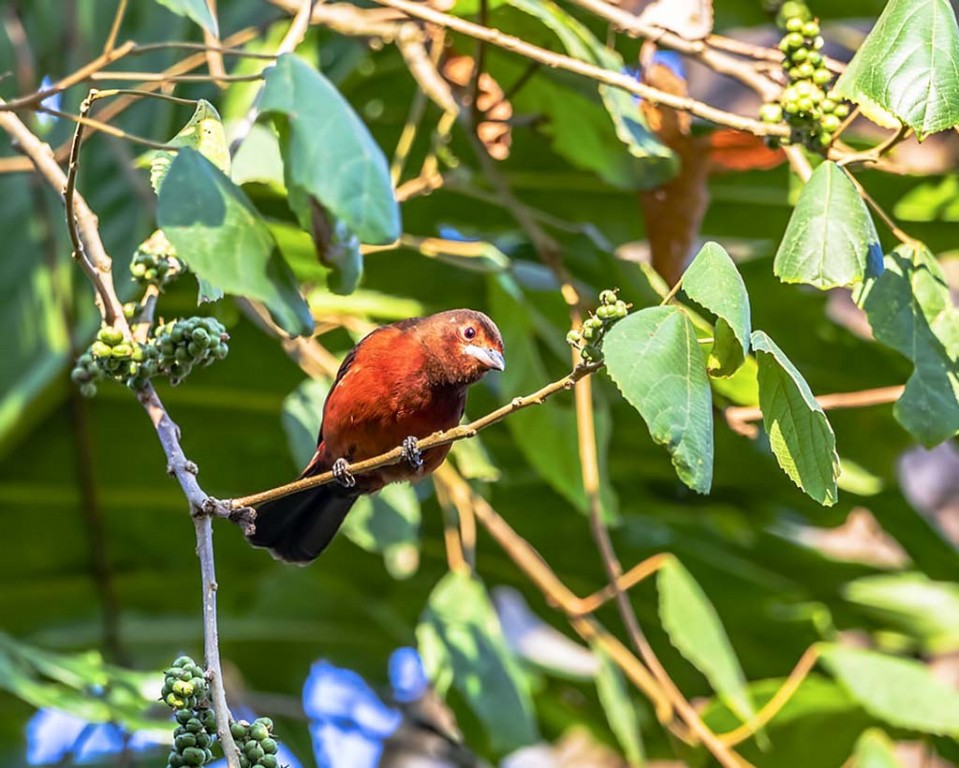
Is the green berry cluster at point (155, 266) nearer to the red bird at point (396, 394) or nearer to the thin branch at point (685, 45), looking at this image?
the red bird at point (396, 394)

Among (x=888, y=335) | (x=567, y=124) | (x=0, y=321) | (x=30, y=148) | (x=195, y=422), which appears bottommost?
(x=888, y=335)

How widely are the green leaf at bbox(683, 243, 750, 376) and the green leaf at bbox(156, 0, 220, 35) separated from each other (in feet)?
2.74

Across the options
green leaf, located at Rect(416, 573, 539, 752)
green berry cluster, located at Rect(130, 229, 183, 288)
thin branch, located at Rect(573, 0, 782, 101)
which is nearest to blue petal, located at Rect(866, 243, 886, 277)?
thin branch, located at Rect(573, 0, 782, 101)

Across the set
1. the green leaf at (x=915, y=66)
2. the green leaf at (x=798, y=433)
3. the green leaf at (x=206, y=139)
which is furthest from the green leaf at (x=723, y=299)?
the green leaf at (x=206, y=139)

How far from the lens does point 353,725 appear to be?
5016 mm

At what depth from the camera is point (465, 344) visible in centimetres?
333

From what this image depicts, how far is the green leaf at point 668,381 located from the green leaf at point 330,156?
0.34m

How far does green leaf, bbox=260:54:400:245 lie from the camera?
1814mm

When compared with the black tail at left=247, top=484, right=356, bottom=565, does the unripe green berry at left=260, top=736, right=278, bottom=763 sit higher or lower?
lower

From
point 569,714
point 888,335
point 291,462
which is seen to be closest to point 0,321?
point 291,462

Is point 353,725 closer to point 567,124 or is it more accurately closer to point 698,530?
point 698,530

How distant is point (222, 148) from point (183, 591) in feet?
11.0

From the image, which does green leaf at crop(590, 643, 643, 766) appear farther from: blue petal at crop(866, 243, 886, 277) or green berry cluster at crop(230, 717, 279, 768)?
green berry cluster at crop(230, 717, 279, 768)

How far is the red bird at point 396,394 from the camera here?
3.34m
